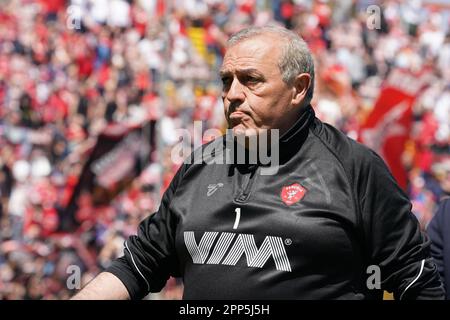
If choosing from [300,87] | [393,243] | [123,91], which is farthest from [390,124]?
[123,91]

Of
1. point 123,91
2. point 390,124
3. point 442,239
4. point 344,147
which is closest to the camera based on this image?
point 344,147

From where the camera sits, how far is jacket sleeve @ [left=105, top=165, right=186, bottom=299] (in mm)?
3090

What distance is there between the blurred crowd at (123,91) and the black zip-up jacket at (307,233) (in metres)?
5.75

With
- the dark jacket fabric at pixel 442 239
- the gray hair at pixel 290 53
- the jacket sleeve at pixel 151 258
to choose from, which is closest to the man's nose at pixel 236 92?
the gray hair at pixel 290 53

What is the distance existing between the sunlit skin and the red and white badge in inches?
7.9

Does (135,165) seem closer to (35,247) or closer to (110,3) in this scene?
(35,247)

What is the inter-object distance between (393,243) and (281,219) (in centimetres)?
34

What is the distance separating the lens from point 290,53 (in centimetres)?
304

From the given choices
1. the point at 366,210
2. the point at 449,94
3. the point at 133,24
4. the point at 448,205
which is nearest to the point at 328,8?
the point at 449,94

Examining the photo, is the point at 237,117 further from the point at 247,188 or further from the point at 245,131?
the point at 247,188

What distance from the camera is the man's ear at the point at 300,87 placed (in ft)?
10.1

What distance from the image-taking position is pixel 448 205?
399cm

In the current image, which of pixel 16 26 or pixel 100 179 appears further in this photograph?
pixel 16 26
